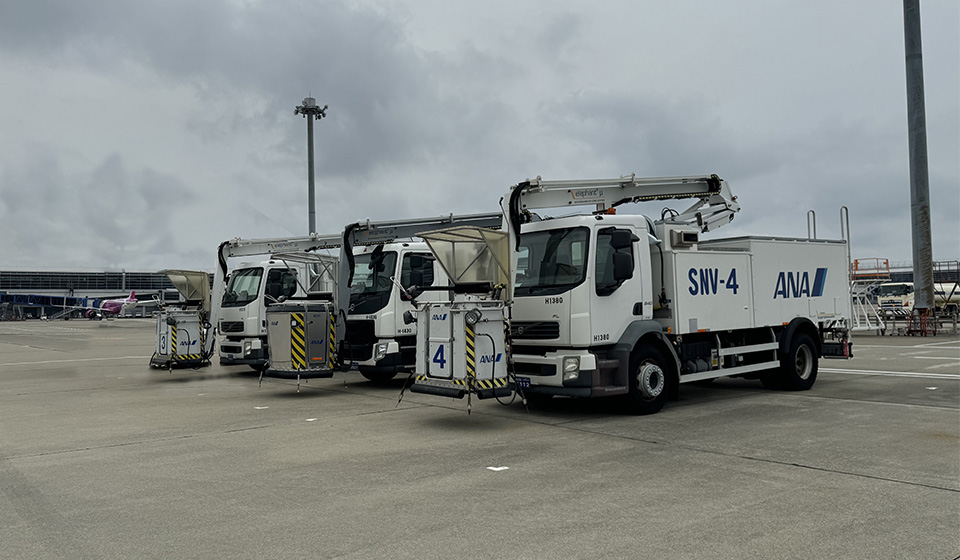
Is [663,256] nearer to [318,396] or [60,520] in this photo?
[318,396]

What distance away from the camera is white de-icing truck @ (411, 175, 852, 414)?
927cm

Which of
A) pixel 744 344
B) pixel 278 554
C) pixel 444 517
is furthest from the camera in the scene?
pixel 744 344

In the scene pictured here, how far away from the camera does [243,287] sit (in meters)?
17.5

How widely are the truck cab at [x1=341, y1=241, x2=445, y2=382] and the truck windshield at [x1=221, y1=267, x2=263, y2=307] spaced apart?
13.6 feet

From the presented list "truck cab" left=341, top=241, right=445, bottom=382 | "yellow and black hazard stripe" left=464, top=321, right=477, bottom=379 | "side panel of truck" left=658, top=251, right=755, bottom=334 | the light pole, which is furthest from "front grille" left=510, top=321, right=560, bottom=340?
the light pole

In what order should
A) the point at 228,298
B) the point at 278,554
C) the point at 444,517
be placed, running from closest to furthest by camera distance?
the point at 278,554, the point at 444,517, the point at 228,298

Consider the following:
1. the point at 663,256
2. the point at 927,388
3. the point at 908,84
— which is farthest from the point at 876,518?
the point at 908,84

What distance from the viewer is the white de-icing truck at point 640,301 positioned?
9.27m

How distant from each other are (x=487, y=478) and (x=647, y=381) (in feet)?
13.0

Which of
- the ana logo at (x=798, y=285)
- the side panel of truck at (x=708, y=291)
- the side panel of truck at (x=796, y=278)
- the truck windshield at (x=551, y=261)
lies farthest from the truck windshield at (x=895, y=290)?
the truck windshield at (x=551, y=261)

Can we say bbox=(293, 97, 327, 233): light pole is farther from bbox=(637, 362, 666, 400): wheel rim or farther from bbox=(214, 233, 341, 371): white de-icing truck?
bbox=(637, 362, 666, 400): wheel rim

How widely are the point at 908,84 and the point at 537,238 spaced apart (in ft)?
77.8

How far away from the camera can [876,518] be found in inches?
201

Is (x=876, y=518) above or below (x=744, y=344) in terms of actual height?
below
